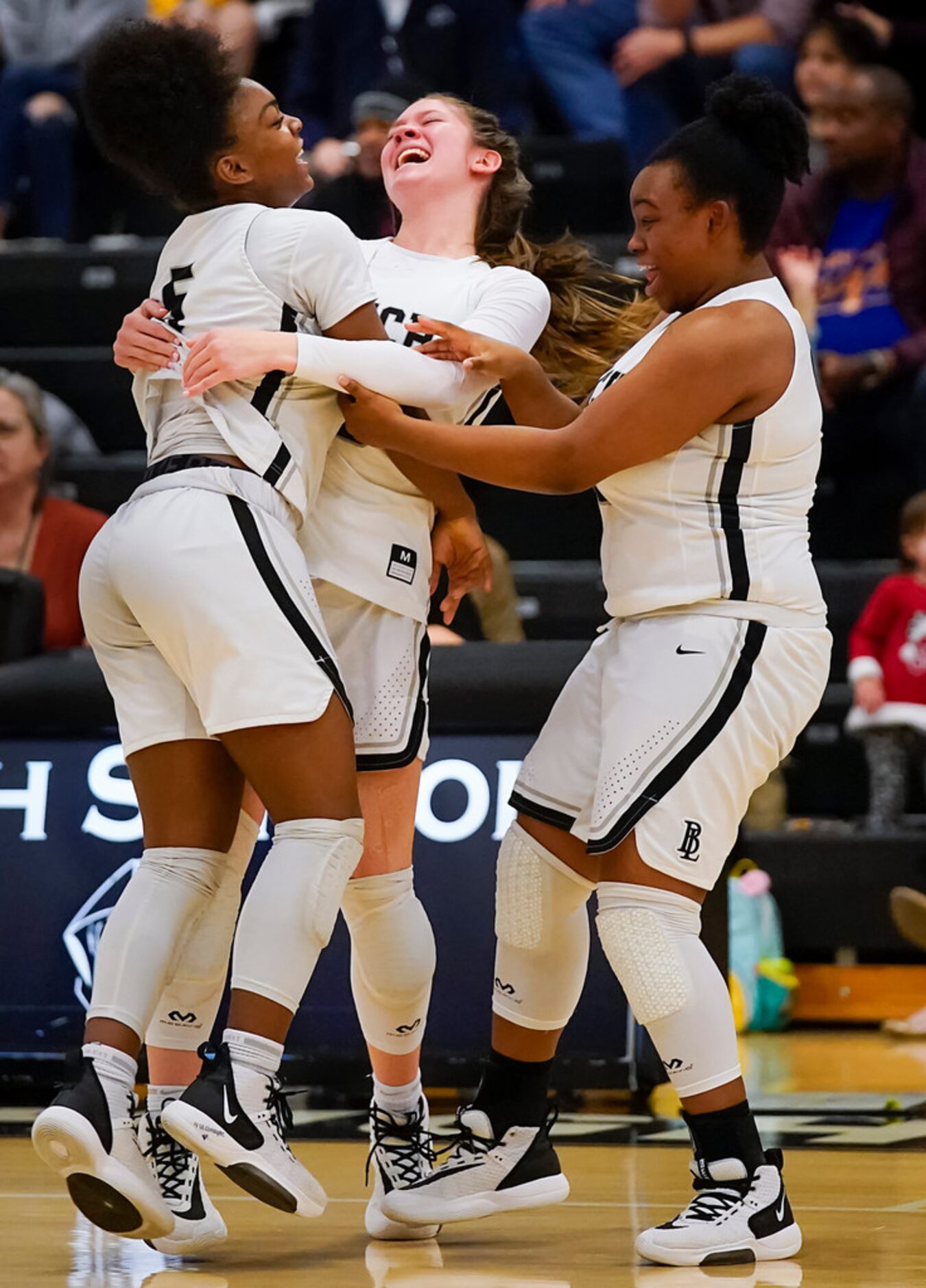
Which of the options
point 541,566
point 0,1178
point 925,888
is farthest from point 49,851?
point 541,566

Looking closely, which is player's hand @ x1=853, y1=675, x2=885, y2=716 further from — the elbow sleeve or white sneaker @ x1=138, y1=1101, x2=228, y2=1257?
white sneaker @ x1=138, y1=1101, x2=228, y2=1257

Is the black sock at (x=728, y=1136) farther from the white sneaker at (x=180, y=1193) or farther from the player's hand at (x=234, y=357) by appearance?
the player's hand at (x=234, y=357)

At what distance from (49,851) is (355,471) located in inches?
66.9

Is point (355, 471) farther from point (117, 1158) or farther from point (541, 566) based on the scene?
point (541, 566)

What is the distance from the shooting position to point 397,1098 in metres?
3.25

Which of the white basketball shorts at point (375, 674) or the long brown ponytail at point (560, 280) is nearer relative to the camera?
the white basketball shorts at point (375, 674)

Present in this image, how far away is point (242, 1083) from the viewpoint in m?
2.73

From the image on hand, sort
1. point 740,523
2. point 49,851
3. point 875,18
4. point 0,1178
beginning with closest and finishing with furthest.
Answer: point 740,523
point 0,1178
point 49,851
point 875,18

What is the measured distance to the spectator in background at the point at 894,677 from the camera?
6395 millimetres

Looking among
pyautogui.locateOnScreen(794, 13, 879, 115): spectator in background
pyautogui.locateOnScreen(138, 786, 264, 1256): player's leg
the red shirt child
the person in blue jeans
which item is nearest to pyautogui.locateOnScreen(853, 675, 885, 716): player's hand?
the red shirt child

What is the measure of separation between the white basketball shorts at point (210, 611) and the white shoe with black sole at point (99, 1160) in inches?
20.7

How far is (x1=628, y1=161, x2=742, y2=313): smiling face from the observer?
9.80 feet

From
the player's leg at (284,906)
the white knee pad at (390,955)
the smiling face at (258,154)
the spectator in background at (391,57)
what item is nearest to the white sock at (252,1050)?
the player's leg at (284,906)

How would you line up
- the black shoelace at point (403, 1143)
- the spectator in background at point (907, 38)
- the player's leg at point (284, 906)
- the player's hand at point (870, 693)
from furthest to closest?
the spectator in background at point (907, 38), the player's hand at point (870, 693), the black shoelace at point (403, 1143), the player's leg at point (284, 906)
